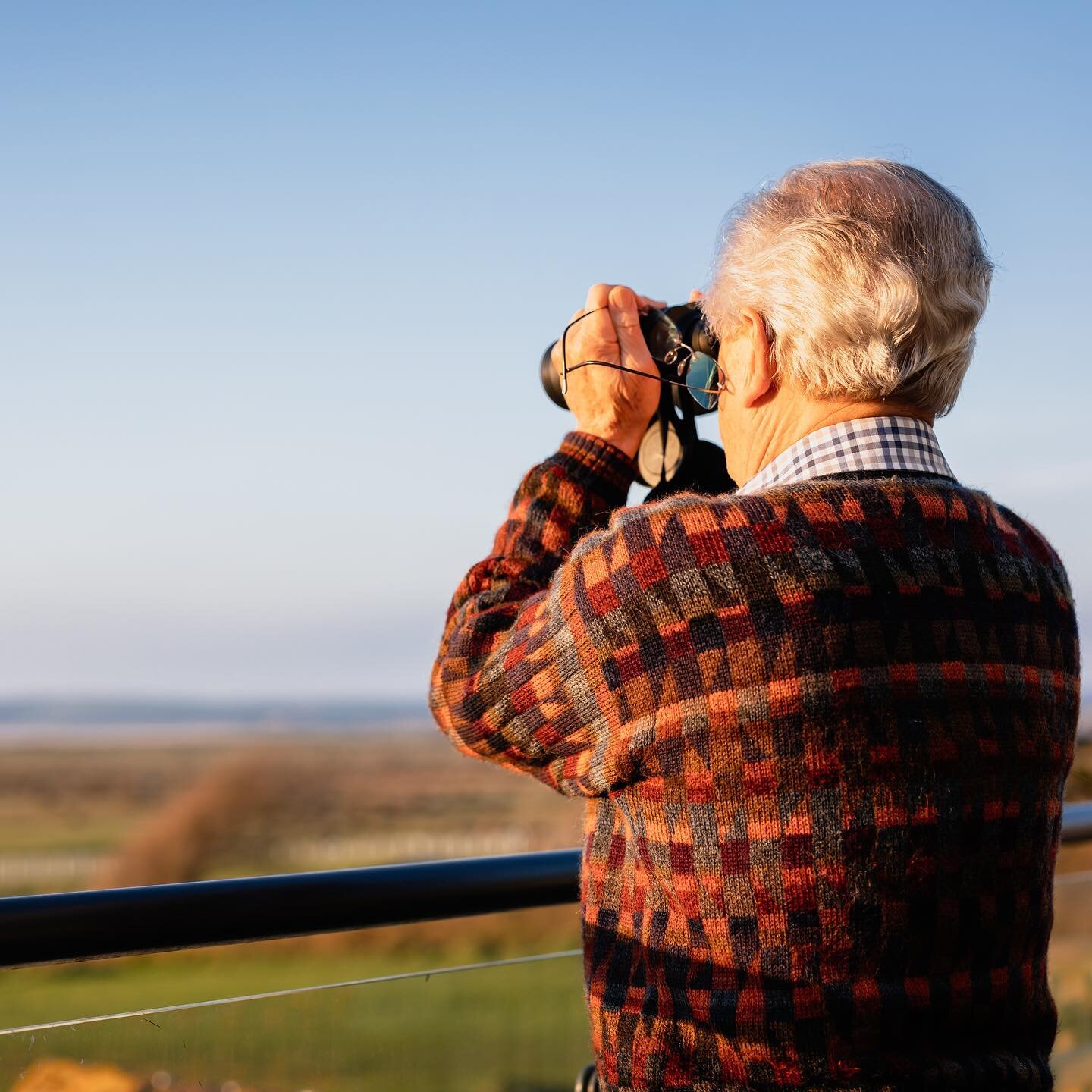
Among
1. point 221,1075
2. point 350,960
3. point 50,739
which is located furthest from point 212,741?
point 221,1075

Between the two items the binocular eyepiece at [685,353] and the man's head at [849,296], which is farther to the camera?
the binocular eyepiece at [685,353]

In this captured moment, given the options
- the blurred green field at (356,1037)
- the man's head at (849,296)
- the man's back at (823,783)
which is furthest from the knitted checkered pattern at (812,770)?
the blurred green field at (356,1037)

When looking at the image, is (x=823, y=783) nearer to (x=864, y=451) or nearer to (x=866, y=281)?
(x=864, y=451)

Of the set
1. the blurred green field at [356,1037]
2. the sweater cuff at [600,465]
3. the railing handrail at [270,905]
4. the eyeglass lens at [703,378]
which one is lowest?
the blurred green field at [356,1037]

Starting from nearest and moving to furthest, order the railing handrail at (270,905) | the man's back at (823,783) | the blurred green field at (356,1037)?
1. the man's back at (823,783)
2. the railing handrail at (270,905)
3. the blurred green field at (356,1037)

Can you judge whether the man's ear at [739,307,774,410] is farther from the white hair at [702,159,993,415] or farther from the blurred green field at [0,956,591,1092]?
the blurred green field at [0,956,591,1092]

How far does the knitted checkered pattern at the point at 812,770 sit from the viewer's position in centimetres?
108

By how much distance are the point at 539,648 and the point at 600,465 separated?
29 centimetres

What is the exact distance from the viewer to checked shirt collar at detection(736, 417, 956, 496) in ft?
4.00

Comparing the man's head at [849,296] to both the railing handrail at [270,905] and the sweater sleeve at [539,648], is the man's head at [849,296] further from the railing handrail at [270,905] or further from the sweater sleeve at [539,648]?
the railing handrail at [270,905]

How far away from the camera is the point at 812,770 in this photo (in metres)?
1.08

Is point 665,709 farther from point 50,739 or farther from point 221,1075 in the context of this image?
point 50,739

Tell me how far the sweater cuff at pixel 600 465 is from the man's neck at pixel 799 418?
0.46ft

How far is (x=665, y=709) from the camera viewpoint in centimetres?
112
